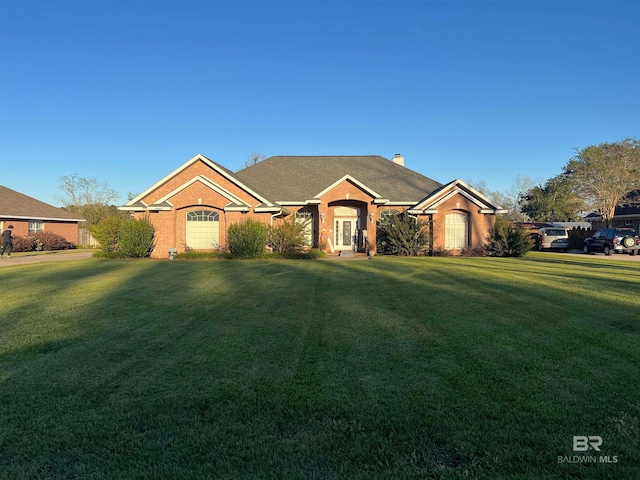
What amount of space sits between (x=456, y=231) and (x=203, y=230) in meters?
16.0

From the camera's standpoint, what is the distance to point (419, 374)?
4.45 m

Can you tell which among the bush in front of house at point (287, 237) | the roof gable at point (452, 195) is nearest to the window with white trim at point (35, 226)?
the bush in front of house at point (287, 237)

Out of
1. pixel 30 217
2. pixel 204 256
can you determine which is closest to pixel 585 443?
pixel 204 256

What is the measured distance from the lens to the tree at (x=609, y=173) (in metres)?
40.9

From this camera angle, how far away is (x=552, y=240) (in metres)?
30.3

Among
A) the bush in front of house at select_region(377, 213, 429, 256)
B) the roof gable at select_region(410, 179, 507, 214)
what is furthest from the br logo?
the roof gable at select_region(410, 179, 507, 214)

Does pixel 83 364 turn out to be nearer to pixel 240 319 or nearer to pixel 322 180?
pixel 240 319

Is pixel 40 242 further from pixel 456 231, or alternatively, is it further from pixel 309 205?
pixel 456 231

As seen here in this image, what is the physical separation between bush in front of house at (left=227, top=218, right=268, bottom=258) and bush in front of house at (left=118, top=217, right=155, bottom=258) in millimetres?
4866

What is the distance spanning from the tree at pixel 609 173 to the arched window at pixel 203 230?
1645 inches

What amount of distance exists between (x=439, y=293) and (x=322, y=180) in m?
20.1

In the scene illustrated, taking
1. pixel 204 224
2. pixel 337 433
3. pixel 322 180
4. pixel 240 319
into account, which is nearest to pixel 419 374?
pixel 337 433

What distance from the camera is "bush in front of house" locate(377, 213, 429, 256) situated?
2339 centimetres

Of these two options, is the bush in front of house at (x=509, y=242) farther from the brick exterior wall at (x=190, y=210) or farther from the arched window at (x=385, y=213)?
the brick exterior wall at (x=190, y=210)
